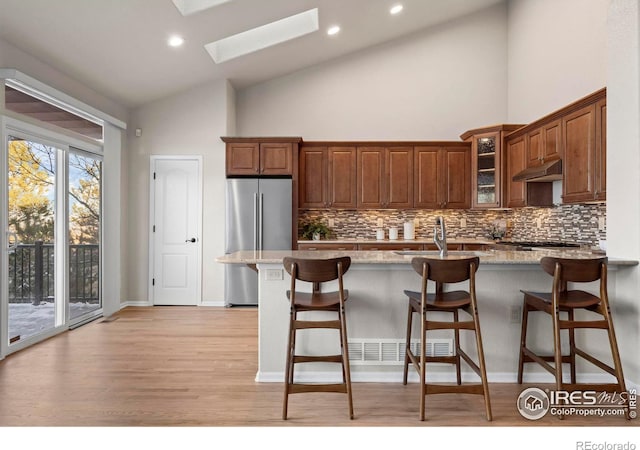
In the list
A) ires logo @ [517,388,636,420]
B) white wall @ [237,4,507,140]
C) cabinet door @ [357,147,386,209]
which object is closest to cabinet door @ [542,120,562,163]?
white wall @ [237,4,507,140]

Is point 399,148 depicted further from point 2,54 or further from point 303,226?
point 2,54

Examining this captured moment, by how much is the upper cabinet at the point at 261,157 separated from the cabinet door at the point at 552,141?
3068 millimetres

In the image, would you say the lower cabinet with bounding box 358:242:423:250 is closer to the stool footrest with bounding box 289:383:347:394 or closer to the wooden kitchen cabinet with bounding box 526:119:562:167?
the wooden kitchen cabinet with bounding box 526:119:562:167

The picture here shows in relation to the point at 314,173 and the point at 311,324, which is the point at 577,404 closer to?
the point at 311,324

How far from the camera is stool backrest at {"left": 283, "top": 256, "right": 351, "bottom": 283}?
8.36ft

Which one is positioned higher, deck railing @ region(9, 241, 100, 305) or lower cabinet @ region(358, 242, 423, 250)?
lower cabinet @ region(358, 242, 423, 250)

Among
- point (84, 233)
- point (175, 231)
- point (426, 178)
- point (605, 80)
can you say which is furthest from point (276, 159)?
point (605, 80)

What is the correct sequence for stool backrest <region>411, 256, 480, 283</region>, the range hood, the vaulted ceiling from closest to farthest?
stool backrest <region>411, 256, 480, 283</region> < the vaulted ceiling < the range hood

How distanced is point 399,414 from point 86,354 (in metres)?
2.87

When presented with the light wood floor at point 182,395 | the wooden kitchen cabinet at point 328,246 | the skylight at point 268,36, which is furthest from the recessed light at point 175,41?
the light wood floor at point 182,395

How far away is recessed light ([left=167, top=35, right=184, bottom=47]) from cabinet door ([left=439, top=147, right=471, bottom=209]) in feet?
12.2

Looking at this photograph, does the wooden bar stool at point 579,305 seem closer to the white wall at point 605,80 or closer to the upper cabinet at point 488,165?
the white wall at point 605,80
